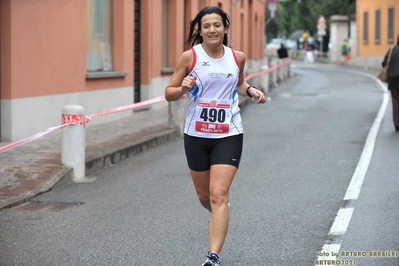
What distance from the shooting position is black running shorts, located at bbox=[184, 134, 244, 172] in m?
5.86

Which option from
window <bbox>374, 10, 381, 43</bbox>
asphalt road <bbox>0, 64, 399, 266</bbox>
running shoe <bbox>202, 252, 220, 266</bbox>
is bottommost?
asphalt road <bbox>0, 64, 399, 266</bbox>

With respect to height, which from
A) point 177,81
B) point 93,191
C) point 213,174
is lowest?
point 93,191

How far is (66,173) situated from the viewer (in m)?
10.2

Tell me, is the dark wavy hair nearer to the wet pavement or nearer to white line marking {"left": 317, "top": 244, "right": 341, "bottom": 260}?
white line marking {"left": 317, "top": 244, "right": 341, "bottom": 260}

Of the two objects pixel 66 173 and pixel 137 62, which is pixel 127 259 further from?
pixel 137 62

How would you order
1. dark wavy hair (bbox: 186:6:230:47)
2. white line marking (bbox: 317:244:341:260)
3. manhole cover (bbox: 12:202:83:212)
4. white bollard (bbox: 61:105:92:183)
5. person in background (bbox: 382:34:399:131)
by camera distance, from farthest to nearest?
person in background (bbox: 382:34:399:131) < white bollard (bbox: 61:105:92:183) < manhole cover (bbox: 12:202:83:212) < white line marking (bbox: 317:244:341:260) < dark wavy hair (bbox: 186:6:230:47)

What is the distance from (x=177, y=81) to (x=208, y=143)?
49 cm

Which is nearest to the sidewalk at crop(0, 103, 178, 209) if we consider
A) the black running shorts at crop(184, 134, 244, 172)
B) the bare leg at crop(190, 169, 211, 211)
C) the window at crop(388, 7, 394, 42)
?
the bare leg at crop(190, 169, 211, 211)

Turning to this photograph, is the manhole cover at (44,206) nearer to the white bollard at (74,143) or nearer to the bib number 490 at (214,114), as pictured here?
the white bollard at (74,143)

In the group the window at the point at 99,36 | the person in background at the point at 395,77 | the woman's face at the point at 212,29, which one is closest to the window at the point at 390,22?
the window at the point at 99,36

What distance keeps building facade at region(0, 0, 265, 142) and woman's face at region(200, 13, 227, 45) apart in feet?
24.1

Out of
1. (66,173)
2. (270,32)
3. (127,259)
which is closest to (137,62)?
(66,173)

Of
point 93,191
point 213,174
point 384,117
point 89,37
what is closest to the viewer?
point 213,174

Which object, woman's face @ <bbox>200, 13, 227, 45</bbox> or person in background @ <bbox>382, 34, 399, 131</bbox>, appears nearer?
woman's face @ <bbox>200, 13, 227, 45</bbox>
